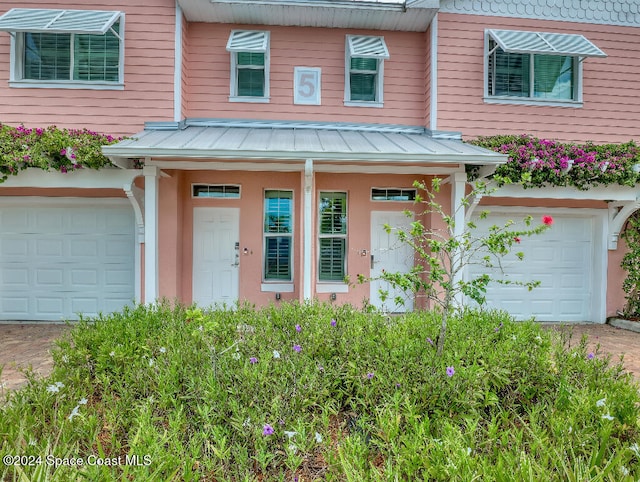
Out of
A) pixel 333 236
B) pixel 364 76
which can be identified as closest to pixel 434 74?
pixel 364 76

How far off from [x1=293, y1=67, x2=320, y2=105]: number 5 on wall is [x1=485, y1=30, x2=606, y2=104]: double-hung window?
9.88ft

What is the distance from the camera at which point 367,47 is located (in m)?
6.64

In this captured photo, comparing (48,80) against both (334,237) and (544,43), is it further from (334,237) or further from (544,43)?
(544,43)

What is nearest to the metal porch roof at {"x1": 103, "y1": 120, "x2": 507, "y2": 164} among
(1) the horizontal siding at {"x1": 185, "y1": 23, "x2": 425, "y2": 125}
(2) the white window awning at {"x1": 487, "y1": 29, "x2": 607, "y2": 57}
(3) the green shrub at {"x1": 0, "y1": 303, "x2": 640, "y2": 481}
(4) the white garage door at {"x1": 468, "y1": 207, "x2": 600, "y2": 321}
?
(1) the horizontal siding at {"x1": 185, "y1": 23, "x2": 425, "y2": 125}

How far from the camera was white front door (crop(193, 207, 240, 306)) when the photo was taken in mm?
6680

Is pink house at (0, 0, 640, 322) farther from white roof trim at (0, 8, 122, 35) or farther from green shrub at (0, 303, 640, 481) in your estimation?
green shrub at (0, 303, 640, 481)

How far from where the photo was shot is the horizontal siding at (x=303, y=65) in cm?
671

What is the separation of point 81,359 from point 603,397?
12.0ft

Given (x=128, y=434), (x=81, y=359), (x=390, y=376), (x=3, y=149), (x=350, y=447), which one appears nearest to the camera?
(x=350, y=447)

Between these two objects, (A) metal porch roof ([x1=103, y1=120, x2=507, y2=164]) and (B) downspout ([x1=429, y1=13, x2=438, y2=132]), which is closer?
(A) metal porch roof ([x1=103, y1=120, x2=507, y2=164])

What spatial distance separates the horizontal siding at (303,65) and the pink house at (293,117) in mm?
25

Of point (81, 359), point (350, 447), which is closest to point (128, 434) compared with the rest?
point (81, 359)

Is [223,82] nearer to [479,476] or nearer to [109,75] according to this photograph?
[109,75]

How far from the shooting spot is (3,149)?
17.7ft
